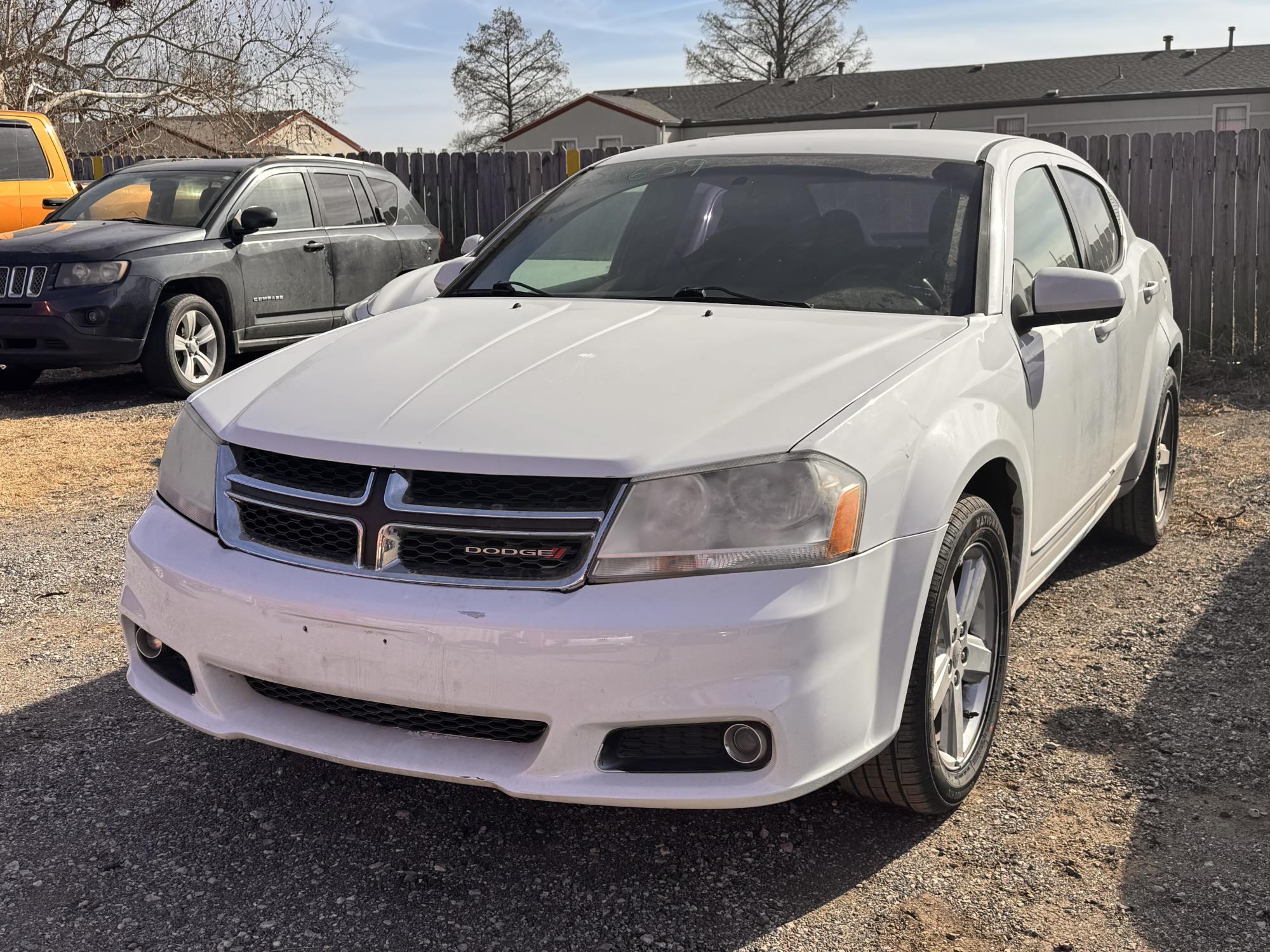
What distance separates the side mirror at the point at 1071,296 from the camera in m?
3.34

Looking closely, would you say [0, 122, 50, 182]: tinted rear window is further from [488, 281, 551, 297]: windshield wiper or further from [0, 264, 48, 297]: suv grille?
[488, 281, 551, 297]: windshield wiper

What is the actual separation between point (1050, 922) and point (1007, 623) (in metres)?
0.86

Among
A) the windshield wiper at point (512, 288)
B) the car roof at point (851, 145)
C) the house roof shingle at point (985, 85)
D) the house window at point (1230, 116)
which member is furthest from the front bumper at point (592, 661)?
the house window at point (1230, 116)

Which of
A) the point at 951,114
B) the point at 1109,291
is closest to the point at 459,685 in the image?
the point at 1109,291

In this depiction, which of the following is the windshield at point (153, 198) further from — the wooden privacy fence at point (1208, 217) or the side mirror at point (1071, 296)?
the side mirror at point (1071, 296)

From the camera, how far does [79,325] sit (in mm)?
8523

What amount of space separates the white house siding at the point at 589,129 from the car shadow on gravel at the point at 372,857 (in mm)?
42695

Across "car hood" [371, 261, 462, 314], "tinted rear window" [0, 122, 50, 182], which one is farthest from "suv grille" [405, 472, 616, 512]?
"tinted rear window" [0, 122, 50, 182]

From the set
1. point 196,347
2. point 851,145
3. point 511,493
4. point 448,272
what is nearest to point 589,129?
point 196,347

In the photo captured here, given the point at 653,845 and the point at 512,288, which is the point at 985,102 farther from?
the point at 653,845

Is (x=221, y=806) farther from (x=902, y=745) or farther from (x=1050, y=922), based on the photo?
(x=1050, y=922)

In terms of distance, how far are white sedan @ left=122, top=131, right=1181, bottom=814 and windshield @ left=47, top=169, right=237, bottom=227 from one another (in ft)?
22.2

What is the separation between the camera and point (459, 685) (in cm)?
Result: 240

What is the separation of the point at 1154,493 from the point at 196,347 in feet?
22.3
